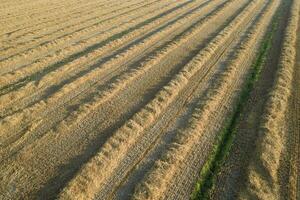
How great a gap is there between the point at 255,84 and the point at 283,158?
541 cm

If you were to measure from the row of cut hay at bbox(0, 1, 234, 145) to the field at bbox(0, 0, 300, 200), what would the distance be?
54 mm

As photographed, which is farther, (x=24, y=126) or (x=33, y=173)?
(x=24, y=126)

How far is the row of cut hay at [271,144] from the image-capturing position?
8.78m

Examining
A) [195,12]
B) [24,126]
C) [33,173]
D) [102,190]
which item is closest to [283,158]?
[102,190]

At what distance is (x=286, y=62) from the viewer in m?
16.8

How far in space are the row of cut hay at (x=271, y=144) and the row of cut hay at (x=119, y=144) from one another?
12.7 ft

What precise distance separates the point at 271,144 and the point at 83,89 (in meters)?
8.41

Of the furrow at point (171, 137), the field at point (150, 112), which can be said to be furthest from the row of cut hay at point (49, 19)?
the furrow at point (171, 137)

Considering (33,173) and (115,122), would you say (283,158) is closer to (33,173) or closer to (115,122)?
(115,122)

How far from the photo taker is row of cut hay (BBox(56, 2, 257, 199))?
8.87 meters

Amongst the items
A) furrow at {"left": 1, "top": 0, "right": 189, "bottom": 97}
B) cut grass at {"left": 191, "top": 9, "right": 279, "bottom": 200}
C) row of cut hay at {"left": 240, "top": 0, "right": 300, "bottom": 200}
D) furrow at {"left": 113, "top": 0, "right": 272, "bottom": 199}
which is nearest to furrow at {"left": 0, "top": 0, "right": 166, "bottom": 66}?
furrow at {"left": 1, "top": 0, "right": 189, "bottom": 97}

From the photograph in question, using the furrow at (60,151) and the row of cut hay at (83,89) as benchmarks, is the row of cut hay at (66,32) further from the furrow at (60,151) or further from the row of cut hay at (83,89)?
the furrow at (60,151)

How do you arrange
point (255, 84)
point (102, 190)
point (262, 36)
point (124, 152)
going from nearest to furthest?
point (102, 190)
point (124, 152)
point (255, 84)
point (262, 36)

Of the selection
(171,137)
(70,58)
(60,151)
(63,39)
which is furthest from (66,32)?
(171,137)
